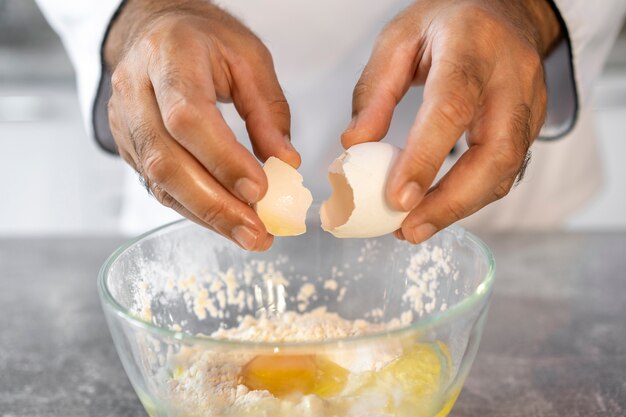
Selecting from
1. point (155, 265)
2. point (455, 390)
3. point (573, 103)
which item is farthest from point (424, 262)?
point (573, 103)

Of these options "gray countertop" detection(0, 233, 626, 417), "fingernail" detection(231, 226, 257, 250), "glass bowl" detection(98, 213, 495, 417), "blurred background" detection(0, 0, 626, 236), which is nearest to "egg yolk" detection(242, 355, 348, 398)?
"glass bowl" detection(98, 213, 495, 417)

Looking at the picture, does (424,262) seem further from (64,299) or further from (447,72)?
(64,299)

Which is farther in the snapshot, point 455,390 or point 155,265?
point 155,265

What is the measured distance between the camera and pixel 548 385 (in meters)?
0.92

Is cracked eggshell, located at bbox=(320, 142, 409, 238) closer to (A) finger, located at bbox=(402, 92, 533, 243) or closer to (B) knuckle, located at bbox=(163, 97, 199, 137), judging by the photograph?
(A) finger, located at bbox=(402, 92, 533, 243)

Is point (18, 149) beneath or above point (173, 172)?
beneath

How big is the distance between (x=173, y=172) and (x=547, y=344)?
0.61m

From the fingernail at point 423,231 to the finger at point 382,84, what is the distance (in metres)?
0.11

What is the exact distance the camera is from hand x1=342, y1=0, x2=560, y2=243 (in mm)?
712

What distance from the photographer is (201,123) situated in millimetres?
694

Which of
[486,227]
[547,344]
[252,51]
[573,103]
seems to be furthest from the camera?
[486,227]

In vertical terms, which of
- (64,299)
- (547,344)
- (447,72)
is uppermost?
(447,72)

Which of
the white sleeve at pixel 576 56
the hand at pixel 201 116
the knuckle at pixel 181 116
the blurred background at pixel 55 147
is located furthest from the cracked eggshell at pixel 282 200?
the blurred background at pixel 55 147

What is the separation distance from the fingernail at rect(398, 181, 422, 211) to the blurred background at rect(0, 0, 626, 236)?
6.28 ft
